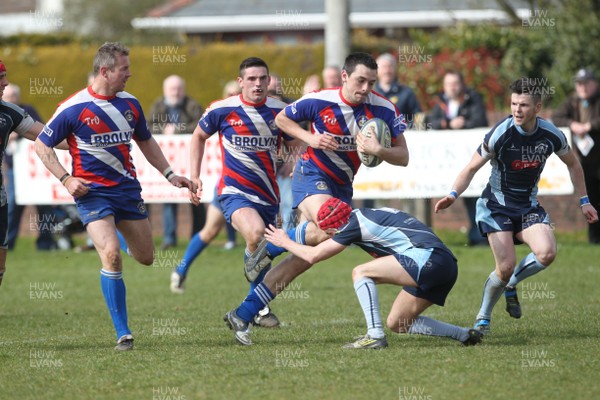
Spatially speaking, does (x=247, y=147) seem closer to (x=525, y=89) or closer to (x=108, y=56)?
(x=108, y=56)

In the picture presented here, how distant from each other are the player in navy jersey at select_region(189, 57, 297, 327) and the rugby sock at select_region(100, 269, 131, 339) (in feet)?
5.05

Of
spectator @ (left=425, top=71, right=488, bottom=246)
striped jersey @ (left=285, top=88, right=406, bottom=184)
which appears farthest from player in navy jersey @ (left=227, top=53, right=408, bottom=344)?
spectator @ (left=425, top=71, right=488, bottom=246)

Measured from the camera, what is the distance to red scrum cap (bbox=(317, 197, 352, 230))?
7570mm

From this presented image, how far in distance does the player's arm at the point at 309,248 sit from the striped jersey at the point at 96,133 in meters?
1.38

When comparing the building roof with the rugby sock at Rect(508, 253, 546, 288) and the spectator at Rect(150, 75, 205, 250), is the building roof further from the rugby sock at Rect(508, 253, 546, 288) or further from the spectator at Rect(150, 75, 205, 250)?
the rugby sock at Rect(508, 253, 546, 288)

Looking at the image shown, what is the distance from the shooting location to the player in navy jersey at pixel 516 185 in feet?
27.9

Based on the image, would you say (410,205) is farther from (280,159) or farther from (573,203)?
(280,159)

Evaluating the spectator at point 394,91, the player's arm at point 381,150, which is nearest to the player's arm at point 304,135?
the player's arm at point 381,150

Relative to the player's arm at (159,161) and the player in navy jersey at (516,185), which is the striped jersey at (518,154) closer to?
the player in navy jersey at (516,185)

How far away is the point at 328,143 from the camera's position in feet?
28.3

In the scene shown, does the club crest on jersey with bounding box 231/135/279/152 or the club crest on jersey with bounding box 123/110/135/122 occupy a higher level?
the club crest on jersey with bounding box 123/110/135/122

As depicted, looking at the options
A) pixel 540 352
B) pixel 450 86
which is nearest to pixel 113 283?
Answer: pixel 540 352

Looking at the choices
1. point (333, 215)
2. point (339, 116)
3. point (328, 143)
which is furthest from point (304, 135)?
point (333, 215)

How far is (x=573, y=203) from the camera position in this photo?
16688 mm
